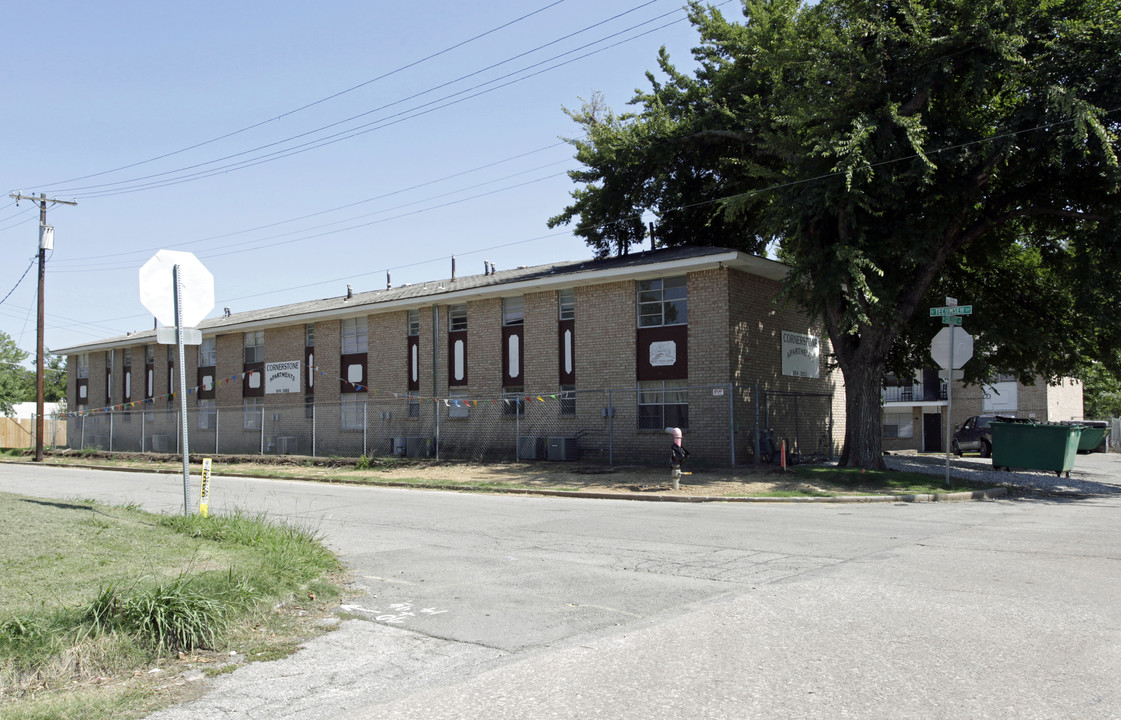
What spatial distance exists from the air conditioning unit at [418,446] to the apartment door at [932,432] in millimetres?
29407

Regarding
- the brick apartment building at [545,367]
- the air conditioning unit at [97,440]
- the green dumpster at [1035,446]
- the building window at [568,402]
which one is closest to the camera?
the green dumpster at [1035,446]

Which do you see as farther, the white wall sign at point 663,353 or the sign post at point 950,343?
the white wall sign at point 663,353

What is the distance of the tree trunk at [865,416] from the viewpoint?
20453 mm

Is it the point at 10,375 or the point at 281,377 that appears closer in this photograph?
the point at 281,377

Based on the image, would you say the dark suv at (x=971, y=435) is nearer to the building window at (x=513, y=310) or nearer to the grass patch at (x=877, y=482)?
the grass patch at (x=877, y=482)

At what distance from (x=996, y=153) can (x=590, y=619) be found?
16.1 m

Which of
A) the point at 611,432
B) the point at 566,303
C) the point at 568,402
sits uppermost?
the point at 566,303

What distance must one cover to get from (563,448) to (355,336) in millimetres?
11762

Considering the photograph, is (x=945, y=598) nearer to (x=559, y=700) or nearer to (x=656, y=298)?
(x=559, y=700)

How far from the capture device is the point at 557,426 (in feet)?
84.7

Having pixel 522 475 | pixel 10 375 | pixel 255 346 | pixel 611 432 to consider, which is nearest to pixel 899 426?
pixel 611 432

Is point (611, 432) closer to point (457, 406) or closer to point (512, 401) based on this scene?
point (512, 401)

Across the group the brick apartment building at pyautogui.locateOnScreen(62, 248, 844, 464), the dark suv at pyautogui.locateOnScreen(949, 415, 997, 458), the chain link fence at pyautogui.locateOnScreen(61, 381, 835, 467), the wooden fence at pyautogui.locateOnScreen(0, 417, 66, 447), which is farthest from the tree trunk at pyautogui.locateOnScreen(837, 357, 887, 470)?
the wooden fence at pyautogui.locateOnScreen(0, 417, 66, 447)

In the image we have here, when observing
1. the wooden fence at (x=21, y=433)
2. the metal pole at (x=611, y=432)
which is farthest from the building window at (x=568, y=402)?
the wooden fence at (x=21, y=433)
